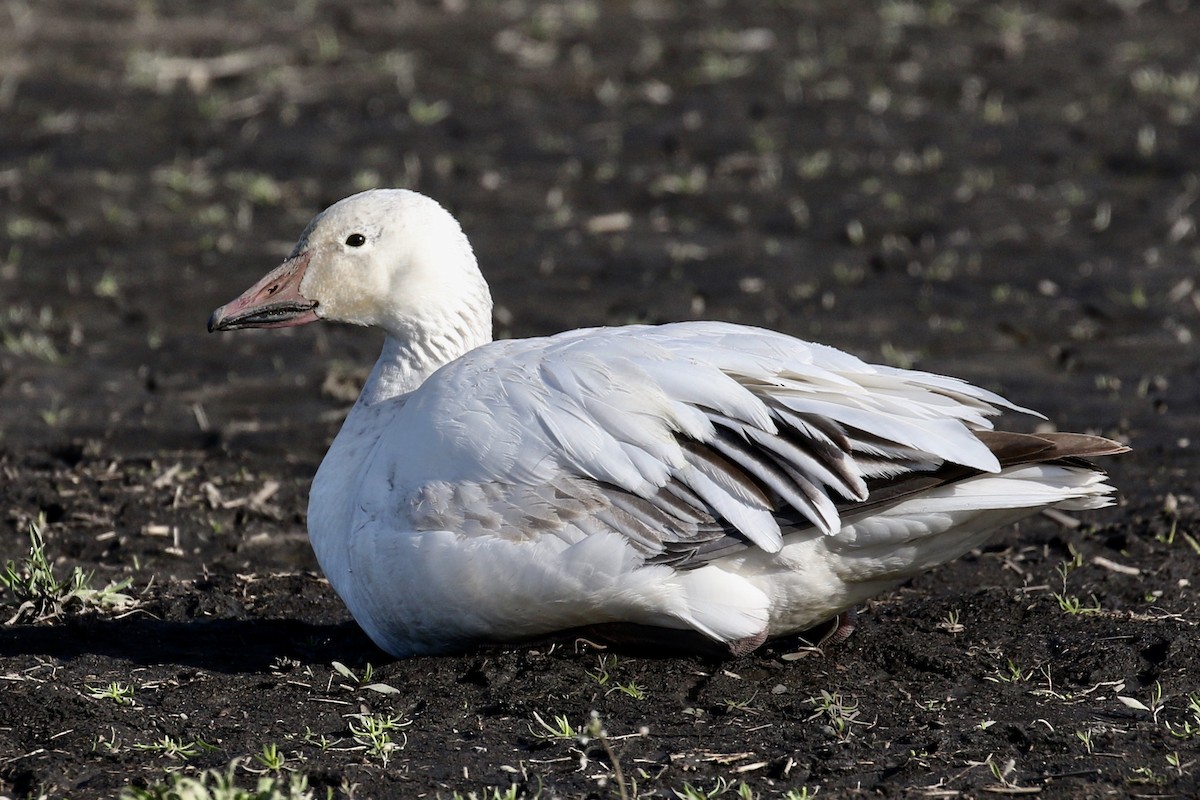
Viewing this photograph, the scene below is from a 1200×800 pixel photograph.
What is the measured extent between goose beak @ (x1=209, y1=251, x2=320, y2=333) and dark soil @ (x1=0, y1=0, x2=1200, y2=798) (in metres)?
0.97

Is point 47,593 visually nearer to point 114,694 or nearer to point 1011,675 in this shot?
point 114,694

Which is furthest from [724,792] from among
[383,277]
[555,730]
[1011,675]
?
[383,277]

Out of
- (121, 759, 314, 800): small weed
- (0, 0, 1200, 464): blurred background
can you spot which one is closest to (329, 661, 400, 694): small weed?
(121, 759, 314, 800): small weed

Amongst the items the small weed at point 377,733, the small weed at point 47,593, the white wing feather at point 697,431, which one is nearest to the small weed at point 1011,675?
the white wing feather at point 697,431

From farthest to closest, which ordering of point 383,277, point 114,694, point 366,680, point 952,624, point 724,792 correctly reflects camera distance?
1. point 383,277
2. point 952,624
3. point 366,680
4. point 114,694
5. point 724,792

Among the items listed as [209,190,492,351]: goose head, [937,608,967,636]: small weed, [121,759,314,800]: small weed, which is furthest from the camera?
[209,190,492,351]: goose head

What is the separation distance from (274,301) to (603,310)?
3025mm

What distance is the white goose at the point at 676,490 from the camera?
15.1 ft

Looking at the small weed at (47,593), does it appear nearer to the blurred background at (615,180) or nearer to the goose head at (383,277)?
the goose head at (383,277)

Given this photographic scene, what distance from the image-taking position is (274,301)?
559cm

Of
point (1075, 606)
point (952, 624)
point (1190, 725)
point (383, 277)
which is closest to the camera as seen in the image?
point (1190, 725)

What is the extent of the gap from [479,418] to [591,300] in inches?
149

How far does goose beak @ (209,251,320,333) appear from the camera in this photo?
5562 mm

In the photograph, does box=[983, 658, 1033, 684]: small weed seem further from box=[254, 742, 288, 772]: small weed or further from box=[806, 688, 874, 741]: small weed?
box=[254, 742, 288, 772]: small weed
